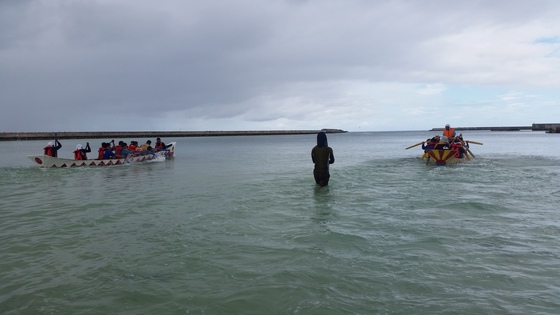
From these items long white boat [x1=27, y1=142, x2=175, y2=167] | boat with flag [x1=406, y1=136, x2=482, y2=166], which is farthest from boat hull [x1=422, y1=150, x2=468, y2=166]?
long white boat [x1=27, y1=142, x2=175, y2=167]

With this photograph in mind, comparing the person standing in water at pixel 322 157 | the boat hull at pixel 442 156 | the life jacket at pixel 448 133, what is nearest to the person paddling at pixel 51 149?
the person standing in water at pixel 322 157

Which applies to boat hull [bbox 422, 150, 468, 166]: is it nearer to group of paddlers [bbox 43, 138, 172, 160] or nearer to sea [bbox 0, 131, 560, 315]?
sea [bbox 0, 131, 560, 315]

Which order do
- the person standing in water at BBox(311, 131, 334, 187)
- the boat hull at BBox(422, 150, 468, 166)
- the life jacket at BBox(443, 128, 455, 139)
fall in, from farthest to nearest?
the life jacket at BBox(443, 128, 455, 139) → the boat hull at BBox(422, 150, 468, 166) → the person standing in water at BBox(311, 131, 334, 187)

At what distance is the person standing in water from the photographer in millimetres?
12633

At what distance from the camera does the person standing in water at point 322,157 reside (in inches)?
497

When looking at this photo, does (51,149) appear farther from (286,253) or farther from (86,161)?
(286,253)

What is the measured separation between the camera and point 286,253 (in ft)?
21.9

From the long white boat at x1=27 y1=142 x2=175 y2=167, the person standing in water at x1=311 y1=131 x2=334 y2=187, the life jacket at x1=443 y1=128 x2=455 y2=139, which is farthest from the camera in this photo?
the life jacket at x1=443 y1=128 x2=455 y2=139

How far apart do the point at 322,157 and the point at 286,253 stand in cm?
667

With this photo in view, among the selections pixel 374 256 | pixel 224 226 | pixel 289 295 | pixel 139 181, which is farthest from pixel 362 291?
pixel 139 181

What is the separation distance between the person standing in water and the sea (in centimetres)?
90

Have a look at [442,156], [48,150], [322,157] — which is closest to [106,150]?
[48,150]

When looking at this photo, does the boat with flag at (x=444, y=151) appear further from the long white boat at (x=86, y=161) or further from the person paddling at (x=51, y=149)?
the person paddling at (x=51, y=149)

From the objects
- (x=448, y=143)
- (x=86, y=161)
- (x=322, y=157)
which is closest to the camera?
(x=322, y=157)
